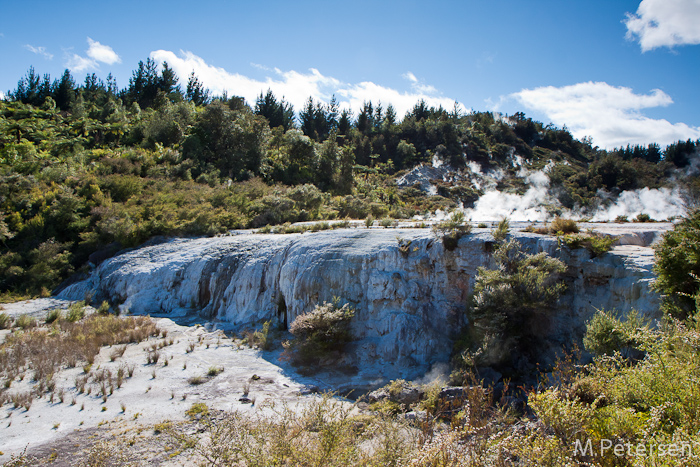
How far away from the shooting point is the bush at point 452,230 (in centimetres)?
1106

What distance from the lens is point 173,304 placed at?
15.3 meters

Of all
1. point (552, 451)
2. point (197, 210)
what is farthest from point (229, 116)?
point (552, 451)

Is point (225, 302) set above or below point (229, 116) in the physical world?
below

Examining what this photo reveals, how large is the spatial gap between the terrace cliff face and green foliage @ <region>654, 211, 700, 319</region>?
515 mm

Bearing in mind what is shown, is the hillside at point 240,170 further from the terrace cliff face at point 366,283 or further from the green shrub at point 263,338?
the green shrub at point 263,338

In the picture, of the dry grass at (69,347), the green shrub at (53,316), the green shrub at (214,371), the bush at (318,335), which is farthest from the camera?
the green shrub at (53,316)

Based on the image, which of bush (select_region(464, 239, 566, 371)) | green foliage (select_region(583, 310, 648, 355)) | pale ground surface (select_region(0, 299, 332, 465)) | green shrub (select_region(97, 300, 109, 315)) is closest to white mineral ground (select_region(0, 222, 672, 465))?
pale ground surface (select_region(0, 299, 332, 465))

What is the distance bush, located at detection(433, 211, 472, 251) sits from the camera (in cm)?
1106

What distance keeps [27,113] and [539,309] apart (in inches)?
1891

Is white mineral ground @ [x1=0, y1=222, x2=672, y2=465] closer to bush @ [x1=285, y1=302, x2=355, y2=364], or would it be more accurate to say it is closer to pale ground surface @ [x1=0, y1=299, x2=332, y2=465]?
pale ground surface @ [x1=0, y1=299, x2=332, y2=465]

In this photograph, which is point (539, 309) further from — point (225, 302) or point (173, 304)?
point (173, 304)

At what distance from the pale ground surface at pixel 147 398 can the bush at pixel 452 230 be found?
17.9ft

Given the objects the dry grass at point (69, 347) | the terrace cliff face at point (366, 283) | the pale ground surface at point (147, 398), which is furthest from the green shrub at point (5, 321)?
the terrace cliff face at point (366, 283)

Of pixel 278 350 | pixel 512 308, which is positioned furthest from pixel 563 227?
pixel 278 350
